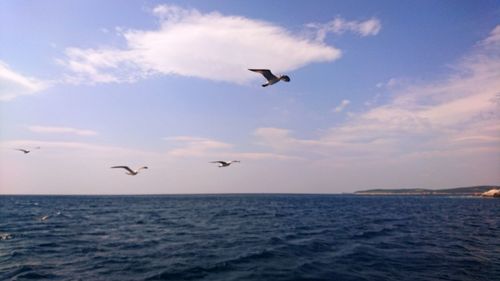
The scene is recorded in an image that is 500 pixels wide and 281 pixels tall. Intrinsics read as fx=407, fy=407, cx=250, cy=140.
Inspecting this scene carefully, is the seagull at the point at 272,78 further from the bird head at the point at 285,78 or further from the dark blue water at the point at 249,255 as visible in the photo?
the dark blue water at the point at 249,255

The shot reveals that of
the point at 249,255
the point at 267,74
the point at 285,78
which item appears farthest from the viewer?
the point at 249,255

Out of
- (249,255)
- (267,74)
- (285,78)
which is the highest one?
(267,74)

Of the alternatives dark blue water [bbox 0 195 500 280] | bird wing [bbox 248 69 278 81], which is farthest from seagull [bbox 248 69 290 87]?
dark blue water [bbox 0 195 500 280]

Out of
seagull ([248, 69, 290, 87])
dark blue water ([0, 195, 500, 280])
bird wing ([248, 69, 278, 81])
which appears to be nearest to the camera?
bird wing ([248, 69, 278, 81])

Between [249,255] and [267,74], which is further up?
[267,74]

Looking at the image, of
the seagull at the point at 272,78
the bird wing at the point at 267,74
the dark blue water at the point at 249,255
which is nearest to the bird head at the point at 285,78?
the seagull at the point at 272,78

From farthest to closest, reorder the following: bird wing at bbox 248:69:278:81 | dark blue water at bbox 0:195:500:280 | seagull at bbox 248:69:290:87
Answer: dark blue water at bbox 0:195:500:280, seagull at bbox 248:69:290:87, bird wing at bbox 248:69:278:81

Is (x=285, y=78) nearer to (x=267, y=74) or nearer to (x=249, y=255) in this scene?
(x=267, y=74)

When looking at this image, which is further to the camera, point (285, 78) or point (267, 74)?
point (285, 78)

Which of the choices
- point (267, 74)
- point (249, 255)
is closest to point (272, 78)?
point (267, 74)

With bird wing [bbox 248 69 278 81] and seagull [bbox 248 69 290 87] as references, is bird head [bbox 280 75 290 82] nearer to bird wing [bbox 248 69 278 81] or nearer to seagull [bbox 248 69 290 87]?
seagull [bbox 248 69 290 87]

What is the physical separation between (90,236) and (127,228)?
7.39 meters

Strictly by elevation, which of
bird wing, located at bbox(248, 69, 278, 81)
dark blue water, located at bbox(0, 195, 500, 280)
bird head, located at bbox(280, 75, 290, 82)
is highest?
bird wing, located at bbox(248, 69, 278, 81)

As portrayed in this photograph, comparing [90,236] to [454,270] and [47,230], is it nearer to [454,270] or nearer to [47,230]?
[47,230]
